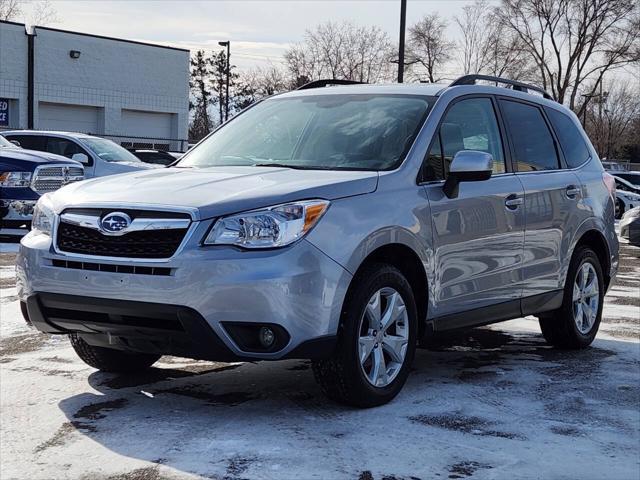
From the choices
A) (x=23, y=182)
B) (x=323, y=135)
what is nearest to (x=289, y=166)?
(x=323, y=135)

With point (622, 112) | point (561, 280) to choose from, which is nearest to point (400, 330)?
point (561, 280)

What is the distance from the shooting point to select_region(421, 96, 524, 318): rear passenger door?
5.75 meters

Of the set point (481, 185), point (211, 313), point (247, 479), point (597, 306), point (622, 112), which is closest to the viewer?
point (247, 479)

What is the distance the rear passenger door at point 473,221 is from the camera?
5750 mm

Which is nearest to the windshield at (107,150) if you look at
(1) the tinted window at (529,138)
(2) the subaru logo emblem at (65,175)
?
(2) the subaru logo emblem at (65,175)

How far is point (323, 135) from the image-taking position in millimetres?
5977

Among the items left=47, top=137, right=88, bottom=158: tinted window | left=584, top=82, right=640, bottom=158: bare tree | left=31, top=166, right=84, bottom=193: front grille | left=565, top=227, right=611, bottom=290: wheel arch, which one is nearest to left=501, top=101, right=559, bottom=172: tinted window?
left=565, top=227, right=611, bottom=290: wheel arch

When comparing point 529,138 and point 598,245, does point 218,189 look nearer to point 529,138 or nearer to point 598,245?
point 529,138

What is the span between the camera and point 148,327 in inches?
188

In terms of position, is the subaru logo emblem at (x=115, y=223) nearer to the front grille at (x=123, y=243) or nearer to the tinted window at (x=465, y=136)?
the front grille at (x=123, y=243)

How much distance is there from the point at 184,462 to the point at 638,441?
2.27 metres

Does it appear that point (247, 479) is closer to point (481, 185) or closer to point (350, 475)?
point (350, 475)

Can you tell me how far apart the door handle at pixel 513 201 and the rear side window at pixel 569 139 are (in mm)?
1101

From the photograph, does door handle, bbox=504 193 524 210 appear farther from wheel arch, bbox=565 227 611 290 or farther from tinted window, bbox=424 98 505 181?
wheel arch, bbox=565 227 611 290
